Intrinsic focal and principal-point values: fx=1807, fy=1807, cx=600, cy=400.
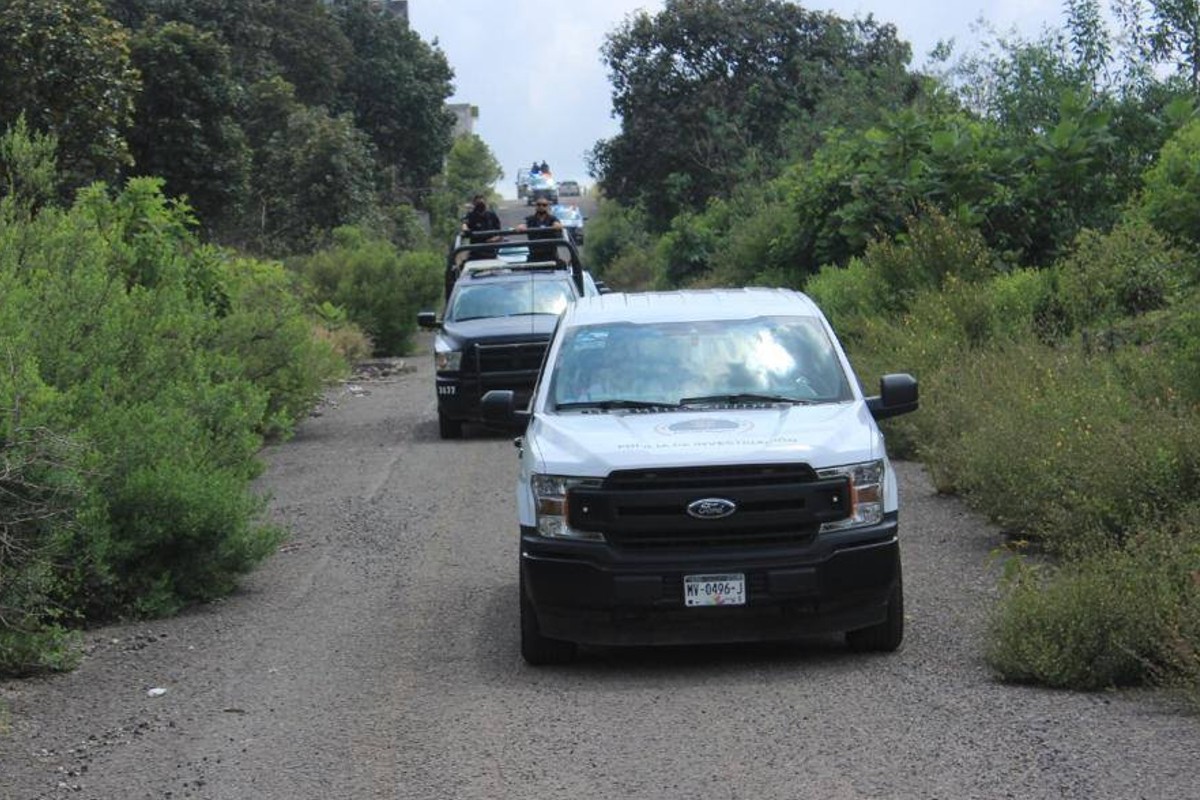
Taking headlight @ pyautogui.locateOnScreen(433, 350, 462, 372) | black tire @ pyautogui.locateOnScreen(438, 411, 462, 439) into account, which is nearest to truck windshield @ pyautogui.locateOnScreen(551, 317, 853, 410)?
headlight @ pyautogui.locateOnScreen(433, 350, 462, 372)


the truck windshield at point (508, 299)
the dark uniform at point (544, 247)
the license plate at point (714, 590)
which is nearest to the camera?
the license plate at point (714, 590)

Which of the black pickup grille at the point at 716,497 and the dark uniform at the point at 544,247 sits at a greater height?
the dark uniform at the point at 544,247

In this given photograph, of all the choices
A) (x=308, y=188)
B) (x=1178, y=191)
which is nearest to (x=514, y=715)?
(x=1178, y=191)

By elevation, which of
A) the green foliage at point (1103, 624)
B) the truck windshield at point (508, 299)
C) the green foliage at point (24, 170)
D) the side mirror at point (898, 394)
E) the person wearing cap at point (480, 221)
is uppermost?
the green foliage at point (24, 170)

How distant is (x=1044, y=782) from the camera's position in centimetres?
683

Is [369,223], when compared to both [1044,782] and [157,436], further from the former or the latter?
[1044,782]

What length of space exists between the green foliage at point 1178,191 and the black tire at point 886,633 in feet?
35.9

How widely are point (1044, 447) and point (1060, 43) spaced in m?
17.4

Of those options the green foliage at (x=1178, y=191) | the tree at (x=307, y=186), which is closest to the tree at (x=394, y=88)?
the tree at (x=307, y=186)

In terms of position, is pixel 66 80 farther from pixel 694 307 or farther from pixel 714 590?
pixel 714 590

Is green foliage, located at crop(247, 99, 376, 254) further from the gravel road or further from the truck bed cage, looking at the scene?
the gravel road

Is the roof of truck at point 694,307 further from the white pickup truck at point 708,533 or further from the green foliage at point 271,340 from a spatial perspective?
the green foliage at point 271,340

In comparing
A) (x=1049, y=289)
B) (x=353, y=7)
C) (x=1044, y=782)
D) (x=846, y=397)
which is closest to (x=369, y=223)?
(x=353, y=7)

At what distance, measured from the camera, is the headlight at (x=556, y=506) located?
896cm
